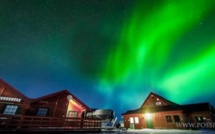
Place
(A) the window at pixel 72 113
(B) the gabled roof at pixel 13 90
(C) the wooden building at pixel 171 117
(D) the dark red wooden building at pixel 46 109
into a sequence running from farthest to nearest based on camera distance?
1. (C) the wooden building at pixel 171 117
2. (A) the window at pixel 72 113
3. (B) the gabled roof at pixel 13 90
4. (D) the dark red wooden building at pixel 46 109

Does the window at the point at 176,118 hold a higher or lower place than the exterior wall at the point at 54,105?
lower

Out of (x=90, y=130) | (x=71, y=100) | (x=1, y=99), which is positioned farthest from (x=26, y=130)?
(x=71, y=100)

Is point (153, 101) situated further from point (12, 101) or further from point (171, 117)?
point (12, 101)

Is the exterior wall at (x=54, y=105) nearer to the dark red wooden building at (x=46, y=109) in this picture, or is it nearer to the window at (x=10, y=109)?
the dark red wooden building at (x=46, y=109)

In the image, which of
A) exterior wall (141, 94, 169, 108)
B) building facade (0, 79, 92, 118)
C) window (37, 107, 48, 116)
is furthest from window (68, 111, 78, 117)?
exterior wall (141, 94, 169, 108)

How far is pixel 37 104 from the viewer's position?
19422mm

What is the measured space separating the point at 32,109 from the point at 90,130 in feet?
→ 33.3

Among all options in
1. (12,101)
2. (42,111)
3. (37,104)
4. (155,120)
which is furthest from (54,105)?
(155,120)

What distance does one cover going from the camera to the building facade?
17.7 metres

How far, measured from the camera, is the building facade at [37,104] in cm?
1772

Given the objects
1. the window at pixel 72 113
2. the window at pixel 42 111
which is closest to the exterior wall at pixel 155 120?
the window at pixel 72 113

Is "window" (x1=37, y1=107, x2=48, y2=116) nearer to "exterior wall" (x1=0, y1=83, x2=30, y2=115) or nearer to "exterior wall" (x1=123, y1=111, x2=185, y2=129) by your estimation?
"exterior wall" (x1=0, y1=83, x2=30, y2=115)

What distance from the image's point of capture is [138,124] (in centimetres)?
2917

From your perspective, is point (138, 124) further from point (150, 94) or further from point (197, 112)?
point (197, 112)
